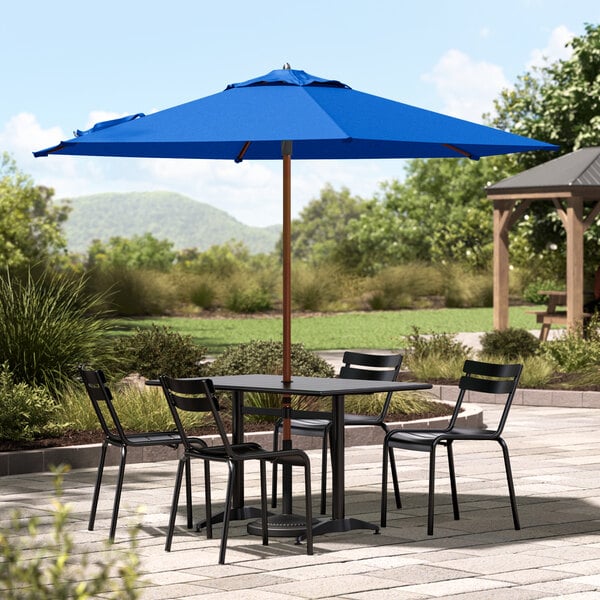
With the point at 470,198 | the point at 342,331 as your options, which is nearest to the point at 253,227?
the point at 470,198

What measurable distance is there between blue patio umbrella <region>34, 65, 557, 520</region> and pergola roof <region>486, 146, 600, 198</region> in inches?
446

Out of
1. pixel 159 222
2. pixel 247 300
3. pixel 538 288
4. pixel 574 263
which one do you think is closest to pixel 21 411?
pixel 574 263

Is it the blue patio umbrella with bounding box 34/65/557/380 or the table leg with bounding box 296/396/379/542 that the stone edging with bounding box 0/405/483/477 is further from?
the table leg with bounding box 296/396/379/542

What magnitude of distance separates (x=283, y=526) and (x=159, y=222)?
160926mm

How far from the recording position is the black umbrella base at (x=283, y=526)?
6.91 metres

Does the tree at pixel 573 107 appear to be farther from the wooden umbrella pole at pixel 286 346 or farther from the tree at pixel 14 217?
the wooden umbrella pole at pixel 286 346

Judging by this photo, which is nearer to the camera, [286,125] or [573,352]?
[286,125]

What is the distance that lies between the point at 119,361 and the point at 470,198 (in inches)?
1735

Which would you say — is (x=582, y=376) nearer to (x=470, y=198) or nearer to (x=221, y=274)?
(x=221, y=274)

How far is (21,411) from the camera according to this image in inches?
381

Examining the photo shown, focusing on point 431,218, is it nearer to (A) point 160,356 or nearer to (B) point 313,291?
(B) point 313,291

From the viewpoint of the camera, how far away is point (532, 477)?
29.7ft

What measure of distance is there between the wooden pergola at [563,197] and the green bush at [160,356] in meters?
6.94

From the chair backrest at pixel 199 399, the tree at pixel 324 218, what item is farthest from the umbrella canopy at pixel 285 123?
the tree at pixel 324 218
